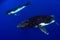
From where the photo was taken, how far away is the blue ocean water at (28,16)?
1094mm

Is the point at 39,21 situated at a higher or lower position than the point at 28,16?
lower

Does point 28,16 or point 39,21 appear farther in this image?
point 28,16

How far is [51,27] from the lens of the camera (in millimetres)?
1086

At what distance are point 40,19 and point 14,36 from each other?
35cm

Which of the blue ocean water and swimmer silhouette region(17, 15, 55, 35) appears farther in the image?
the blue ocean water

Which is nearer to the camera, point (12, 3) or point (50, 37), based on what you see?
point (50, 37)

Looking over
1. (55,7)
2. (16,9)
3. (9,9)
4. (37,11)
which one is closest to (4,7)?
(9,9)

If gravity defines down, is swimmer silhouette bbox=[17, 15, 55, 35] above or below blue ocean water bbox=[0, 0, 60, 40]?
below

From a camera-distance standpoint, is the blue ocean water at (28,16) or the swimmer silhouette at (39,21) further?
the blue ocean water at (28,16)

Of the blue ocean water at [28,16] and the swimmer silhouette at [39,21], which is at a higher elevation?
the blue ocean water at [28,16]

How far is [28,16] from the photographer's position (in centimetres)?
118

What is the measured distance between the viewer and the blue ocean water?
1094 millimetres

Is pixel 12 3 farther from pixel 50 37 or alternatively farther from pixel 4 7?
pixel 50 37

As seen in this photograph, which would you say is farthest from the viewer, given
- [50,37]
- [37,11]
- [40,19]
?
[37,11]
